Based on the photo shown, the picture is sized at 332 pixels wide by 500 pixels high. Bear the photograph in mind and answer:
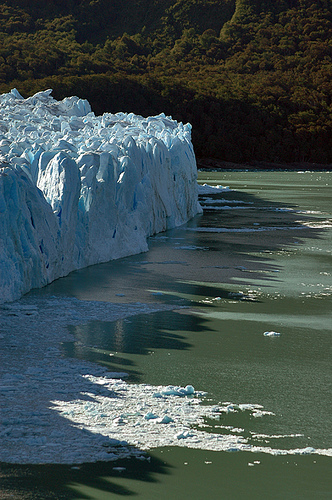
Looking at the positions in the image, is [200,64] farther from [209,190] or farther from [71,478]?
[71,478]

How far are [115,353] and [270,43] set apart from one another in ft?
295

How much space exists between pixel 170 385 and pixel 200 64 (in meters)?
89.6

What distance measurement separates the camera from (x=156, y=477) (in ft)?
14.9

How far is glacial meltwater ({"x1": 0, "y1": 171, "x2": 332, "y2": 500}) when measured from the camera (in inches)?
179

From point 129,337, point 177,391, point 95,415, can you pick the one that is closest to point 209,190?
point 129,337

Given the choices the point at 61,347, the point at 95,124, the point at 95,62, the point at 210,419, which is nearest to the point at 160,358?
the point at 61,347

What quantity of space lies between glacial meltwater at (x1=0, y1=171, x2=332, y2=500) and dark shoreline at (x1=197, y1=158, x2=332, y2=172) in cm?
5138

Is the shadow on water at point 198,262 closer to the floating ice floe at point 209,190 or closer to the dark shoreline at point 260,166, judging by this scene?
the floating ice floe at point 209,190

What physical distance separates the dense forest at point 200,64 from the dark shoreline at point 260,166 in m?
0.81

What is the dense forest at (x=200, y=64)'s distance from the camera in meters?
66.1

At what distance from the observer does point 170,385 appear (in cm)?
609

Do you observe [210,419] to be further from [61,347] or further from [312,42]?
[312,42]

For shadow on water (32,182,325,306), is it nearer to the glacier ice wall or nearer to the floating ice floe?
the glacier ice wall

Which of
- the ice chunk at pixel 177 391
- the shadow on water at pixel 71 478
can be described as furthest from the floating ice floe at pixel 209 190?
the shadow on water at pixel 71 478
